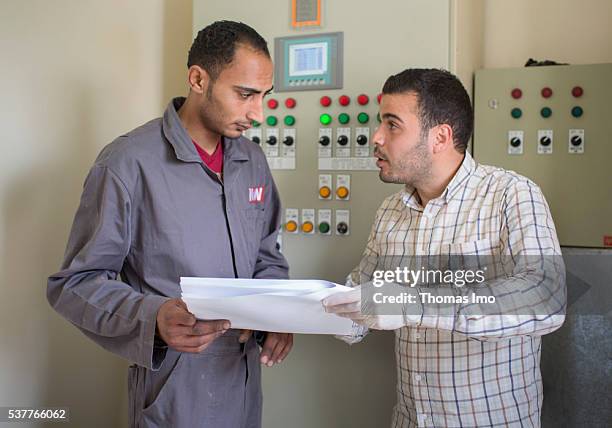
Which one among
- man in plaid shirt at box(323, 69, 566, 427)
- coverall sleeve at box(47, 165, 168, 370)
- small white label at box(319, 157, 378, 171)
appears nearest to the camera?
man in plaid shirt at box(323, 69, 566, 427)

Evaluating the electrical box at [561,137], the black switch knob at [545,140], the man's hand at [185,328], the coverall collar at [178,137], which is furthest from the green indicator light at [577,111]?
the man's hand at [185,328]

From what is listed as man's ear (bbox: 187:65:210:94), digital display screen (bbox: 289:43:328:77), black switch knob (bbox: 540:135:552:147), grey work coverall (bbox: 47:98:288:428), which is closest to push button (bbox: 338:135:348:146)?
digital display screen (bbox: 289:43:328:77)

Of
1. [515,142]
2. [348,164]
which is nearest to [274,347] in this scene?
[348,164]

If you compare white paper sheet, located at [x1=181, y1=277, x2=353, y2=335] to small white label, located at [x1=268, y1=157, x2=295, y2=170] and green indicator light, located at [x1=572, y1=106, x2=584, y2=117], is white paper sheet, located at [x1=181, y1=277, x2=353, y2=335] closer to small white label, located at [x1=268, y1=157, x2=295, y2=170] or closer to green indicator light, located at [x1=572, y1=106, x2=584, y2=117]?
small white label, located at [x1=268, y1=157, x2=295, y2=170]

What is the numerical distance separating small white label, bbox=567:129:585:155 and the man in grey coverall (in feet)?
3.50

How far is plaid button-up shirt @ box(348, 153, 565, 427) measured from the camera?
127 centimetres

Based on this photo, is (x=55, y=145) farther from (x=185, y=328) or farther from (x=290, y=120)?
(x=185, y=328)

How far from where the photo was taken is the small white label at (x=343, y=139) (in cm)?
201

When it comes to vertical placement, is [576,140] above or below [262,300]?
above

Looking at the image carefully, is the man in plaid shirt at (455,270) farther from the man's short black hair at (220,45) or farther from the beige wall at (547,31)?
the beige wall at (547,31)

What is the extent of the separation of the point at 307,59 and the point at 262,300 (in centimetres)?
112

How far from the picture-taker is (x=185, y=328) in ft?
4.25

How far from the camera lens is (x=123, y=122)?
234 cm

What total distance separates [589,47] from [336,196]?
1156mm
